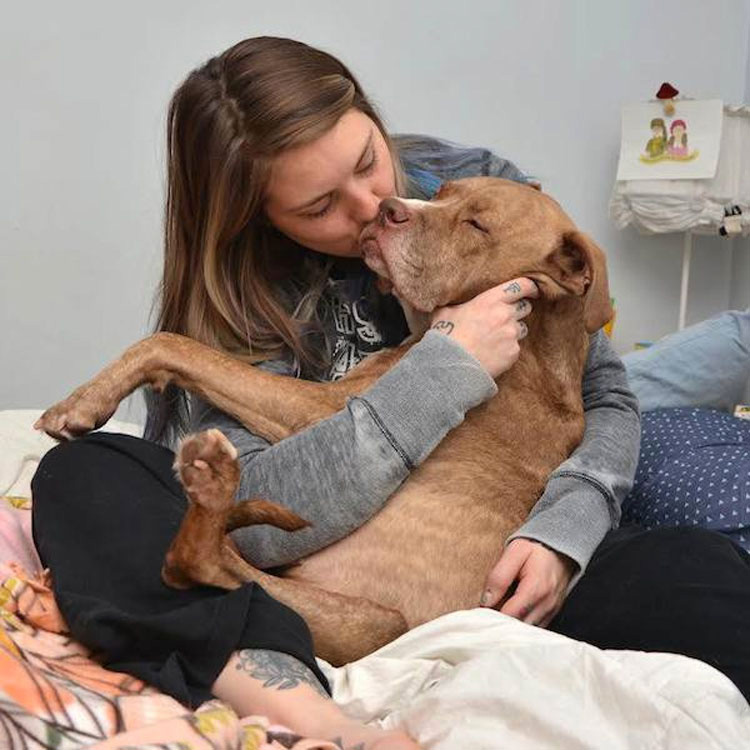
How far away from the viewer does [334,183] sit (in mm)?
1835

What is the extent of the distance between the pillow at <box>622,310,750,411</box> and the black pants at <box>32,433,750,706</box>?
1.27 m

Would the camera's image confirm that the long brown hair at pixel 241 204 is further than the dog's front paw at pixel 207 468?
Yes

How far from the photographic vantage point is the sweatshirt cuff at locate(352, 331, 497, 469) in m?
1.54

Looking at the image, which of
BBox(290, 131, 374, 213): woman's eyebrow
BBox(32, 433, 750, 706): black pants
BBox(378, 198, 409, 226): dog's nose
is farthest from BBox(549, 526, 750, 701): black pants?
BBox(290, 131, 374, 213): woman's eyebrow

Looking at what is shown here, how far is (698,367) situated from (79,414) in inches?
75.3

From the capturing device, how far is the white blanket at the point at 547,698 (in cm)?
105

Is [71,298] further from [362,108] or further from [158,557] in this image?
[158,557]

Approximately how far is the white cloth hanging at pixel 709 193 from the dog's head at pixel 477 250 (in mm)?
1979

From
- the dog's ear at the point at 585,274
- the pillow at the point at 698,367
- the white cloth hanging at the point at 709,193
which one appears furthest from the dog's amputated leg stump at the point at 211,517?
the white cloth hanging at the point at 709,193

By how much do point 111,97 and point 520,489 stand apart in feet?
8.22

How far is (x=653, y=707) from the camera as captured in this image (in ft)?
3.50

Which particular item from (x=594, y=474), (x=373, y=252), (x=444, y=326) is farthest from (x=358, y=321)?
(x=594, y=474)

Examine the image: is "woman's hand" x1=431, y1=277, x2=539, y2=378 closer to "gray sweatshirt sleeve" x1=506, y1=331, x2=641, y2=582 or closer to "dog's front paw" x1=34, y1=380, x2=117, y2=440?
"gray sweatshirt sleeve" x1=506, y1=331, x2=641, y2=582

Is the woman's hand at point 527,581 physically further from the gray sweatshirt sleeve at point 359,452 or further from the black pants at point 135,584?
the black pants at point 135,584
